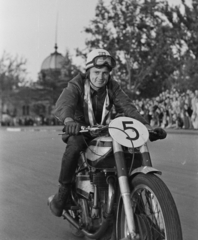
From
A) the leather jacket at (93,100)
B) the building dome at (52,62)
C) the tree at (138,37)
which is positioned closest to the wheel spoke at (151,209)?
the leather jacket at (93,100)

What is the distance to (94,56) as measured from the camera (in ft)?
13.1

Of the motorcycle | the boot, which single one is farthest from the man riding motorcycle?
the motorcycle

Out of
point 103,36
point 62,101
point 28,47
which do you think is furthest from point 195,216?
point 103,36

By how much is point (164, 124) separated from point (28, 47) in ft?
58.5

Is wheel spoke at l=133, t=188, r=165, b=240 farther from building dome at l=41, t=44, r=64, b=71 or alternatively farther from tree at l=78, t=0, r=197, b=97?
building dome at l=41, t=44, r=64, b=71

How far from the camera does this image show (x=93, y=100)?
13.4ft

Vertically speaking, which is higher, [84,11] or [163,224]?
[84,11]

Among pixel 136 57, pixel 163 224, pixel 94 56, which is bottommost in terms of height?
pixel 163 224

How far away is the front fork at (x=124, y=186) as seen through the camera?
312cm

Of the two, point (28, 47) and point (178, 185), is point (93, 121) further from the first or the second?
point (28, 47)

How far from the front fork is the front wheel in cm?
6

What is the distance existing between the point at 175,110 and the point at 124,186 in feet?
66.2

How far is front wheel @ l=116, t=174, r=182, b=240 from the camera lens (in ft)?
9.78

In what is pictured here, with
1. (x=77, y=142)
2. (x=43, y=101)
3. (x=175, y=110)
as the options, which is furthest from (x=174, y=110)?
(x=43, y=101)
